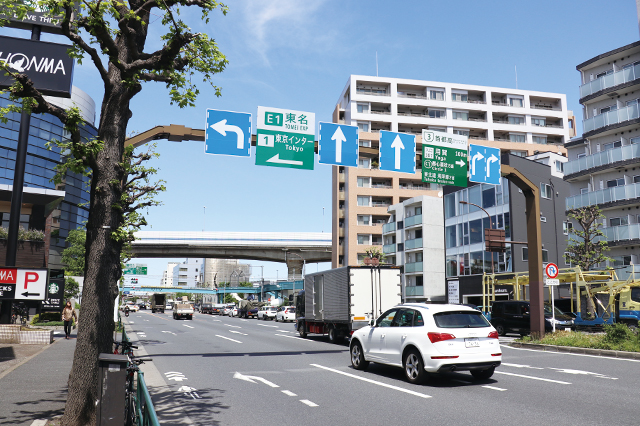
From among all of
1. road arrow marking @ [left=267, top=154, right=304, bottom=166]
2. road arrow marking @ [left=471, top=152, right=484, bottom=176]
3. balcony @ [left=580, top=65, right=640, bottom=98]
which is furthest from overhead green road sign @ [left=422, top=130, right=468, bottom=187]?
balcony @ [left=580, top=65, right=640, bottom=98]

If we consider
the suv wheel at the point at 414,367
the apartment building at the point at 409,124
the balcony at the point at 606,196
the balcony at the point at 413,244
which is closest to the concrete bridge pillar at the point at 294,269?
the apartment building at the point at 409,124

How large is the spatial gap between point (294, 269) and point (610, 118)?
60.9 metres

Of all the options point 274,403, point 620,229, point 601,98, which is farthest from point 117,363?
point 601,98

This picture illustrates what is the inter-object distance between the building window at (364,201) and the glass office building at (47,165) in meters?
35.7

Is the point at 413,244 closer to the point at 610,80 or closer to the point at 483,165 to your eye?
the point at 610,80

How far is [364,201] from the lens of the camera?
7469 cm

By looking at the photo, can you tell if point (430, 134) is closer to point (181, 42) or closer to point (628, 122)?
point (181, 42)

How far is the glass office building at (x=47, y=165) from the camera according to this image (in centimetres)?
5822

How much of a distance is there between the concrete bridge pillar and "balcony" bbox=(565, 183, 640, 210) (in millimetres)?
55382

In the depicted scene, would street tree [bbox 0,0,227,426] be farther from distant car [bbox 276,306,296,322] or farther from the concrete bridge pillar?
the concrete bridge pillar

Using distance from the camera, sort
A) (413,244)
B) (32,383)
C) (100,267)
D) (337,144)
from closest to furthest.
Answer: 1. (100,267)
2. (32,383)
3. (337,144)
4. (413,244)

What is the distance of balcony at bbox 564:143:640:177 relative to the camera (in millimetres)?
36947

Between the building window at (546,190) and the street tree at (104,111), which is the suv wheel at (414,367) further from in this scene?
the building window at (546,190)

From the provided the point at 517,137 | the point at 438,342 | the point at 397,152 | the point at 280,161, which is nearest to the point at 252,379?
the point at 438,342
